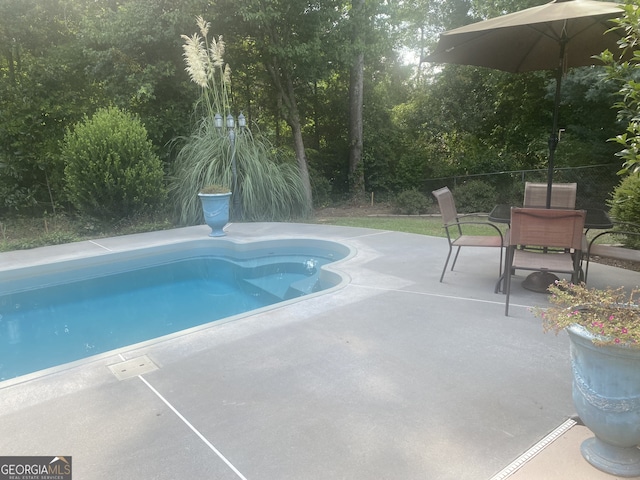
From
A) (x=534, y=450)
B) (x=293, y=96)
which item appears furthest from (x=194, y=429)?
(x=293, y=96)

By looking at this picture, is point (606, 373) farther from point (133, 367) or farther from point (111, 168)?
point (111, 168)

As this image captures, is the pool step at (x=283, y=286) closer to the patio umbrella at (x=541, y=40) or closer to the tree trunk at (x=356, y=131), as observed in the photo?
the patio umbrella at (x=541, y=40)

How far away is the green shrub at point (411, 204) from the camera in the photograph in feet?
32.1

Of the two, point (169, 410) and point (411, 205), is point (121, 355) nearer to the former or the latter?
point (169, 410)

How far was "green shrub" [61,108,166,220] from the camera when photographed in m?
7.21

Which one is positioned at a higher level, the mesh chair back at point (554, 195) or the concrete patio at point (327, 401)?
the mesh chair back at point (554, 195)

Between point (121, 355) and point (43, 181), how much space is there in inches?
354

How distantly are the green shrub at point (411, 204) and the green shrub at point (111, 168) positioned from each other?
534cm

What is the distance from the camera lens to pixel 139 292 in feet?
17.2

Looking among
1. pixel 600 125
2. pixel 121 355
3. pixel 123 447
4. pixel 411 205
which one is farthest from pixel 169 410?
pixel 600 125

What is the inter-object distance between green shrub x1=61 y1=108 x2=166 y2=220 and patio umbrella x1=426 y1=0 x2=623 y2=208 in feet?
17.7

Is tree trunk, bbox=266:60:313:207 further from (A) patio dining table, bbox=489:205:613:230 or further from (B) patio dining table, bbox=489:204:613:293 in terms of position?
(B) patio dining table, bbox=489:204:613:293

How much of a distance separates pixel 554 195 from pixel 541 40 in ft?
5.25

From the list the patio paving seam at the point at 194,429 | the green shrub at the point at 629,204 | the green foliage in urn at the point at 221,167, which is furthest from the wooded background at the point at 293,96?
the patio paving seam at the point at 194,429
